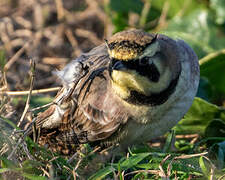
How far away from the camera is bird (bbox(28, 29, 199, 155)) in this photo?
132 inches

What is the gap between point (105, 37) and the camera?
7.21 metres

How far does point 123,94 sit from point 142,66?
477mm

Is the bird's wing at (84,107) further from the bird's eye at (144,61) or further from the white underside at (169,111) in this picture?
the bird's eye at (144,61)

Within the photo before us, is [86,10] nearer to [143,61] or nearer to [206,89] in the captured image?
[206,89]

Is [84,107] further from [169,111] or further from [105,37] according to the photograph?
[105,37]

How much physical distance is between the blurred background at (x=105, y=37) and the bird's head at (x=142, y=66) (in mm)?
827

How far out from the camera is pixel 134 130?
3.88m

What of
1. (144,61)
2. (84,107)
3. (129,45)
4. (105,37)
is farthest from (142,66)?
(105,37)

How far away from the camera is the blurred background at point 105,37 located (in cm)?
462

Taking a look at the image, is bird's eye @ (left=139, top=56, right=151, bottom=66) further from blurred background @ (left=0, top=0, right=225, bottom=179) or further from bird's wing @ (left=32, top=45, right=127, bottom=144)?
blurred background @ (left=0, top=0, right=225, bottom=179)

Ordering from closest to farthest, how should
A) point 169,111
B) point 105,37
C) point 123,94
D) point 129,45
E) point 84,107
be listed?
point 129,45
point 123,94
point 169,111
point 84,107
point 105,37

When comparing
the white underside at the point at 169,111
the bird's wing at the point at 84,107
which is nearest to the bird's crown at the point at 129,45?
the white underside at the point at 169,111

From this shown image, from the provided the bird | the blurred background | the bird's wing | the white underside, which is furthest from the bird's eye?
the blurred background

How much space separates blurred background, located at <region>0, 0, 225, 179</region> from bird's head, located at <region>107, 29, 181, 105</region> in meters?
0.83
